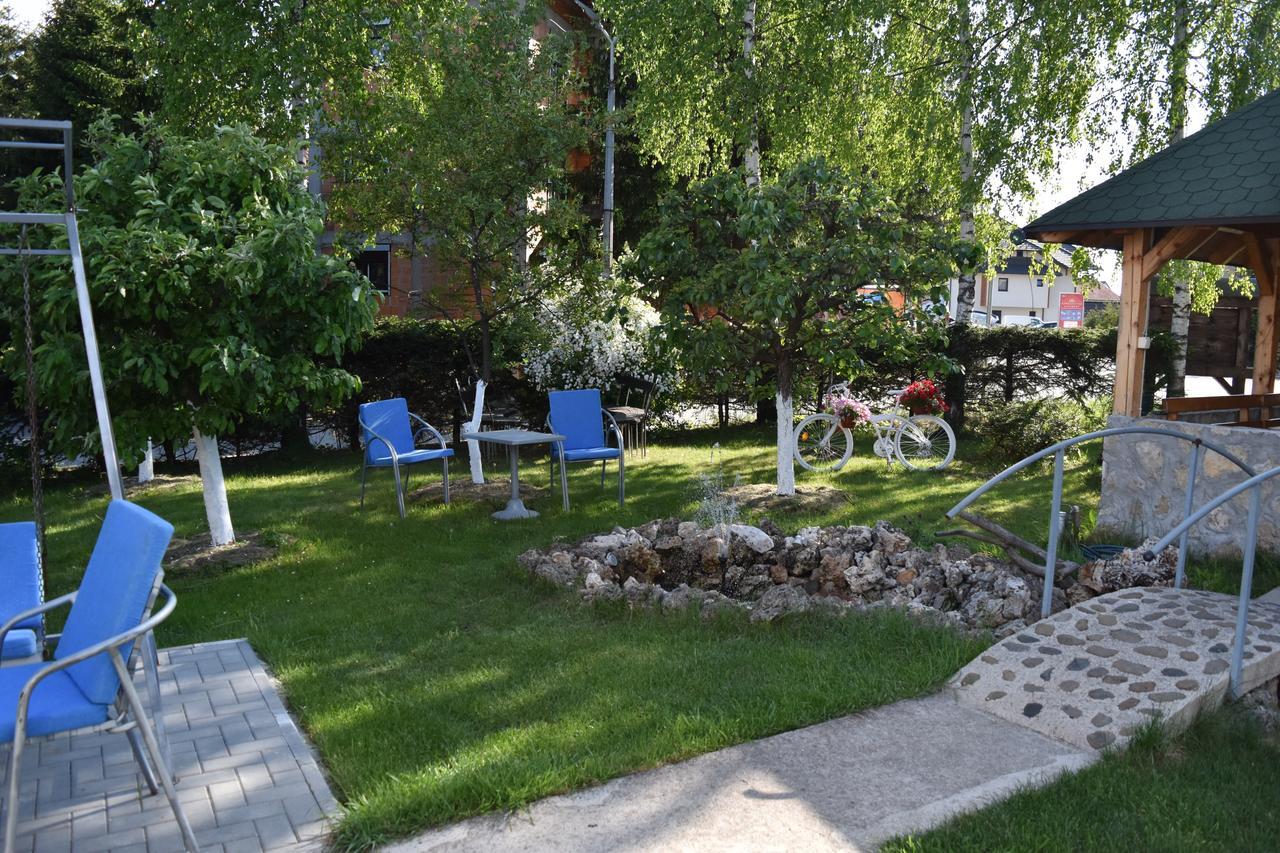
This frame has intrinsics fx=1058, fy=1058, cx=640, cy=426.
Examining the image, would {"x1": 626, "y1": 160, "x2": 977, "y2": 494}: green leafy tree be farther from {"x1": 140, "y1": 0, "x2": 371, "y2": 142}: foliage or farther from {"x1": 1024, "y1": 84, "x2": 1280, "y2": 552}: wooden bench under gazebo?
{"x1": 140, "y1": 0, "x2": 371, "y2": 142}: foliage

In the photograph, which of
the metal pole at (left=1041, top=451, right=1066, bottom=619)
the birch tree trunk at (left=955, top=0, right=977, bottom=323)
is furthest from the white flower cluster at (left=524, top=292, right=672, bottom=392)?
the metal pole at (left=1041, top=451, right=1066, bottom=619)

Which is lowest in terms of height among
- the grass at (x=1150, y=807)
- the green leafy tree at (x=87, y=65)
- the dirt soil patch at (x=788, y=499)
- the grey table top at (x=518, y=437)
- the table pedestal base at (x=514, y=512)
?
the dirt soil patch at (x=788, y=499)

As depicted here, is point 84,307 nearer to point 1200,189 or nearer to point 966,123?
point 1200,189

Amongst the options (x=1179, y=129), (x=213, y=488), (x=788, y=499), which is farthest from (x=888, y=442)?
(x=213, y=488)

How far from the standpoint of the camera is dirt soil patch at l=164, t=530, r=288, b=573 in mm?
6872

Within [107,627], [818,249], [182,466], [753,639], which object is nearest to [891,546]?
[753,639]

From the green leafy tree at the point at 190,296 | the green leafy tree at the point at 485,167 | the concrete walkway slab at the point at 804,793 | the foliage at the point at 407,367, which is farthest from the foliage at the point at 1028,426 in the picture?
the concrete walkway slab at the point at 804,793

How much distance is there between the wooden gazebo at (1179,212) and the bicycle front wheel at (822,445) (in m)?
3.32

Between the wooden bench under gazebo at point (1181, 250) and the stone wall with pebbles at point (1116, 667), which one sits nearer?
the stone wall with pebbles at point (1116, 667)

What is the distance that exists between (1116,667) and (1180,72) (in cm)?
901

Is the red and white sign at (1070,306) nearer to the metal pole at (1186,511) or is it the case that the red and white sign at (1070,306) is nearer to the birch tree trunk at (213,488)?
the metal pole at (1186,511)

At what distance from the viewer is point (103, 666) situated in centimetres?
292

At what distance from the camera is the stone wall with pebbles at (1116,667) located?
394 centimetres

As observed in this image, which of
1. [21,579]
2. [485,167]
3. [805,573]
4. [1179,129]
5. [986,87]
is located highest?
[986,87]
